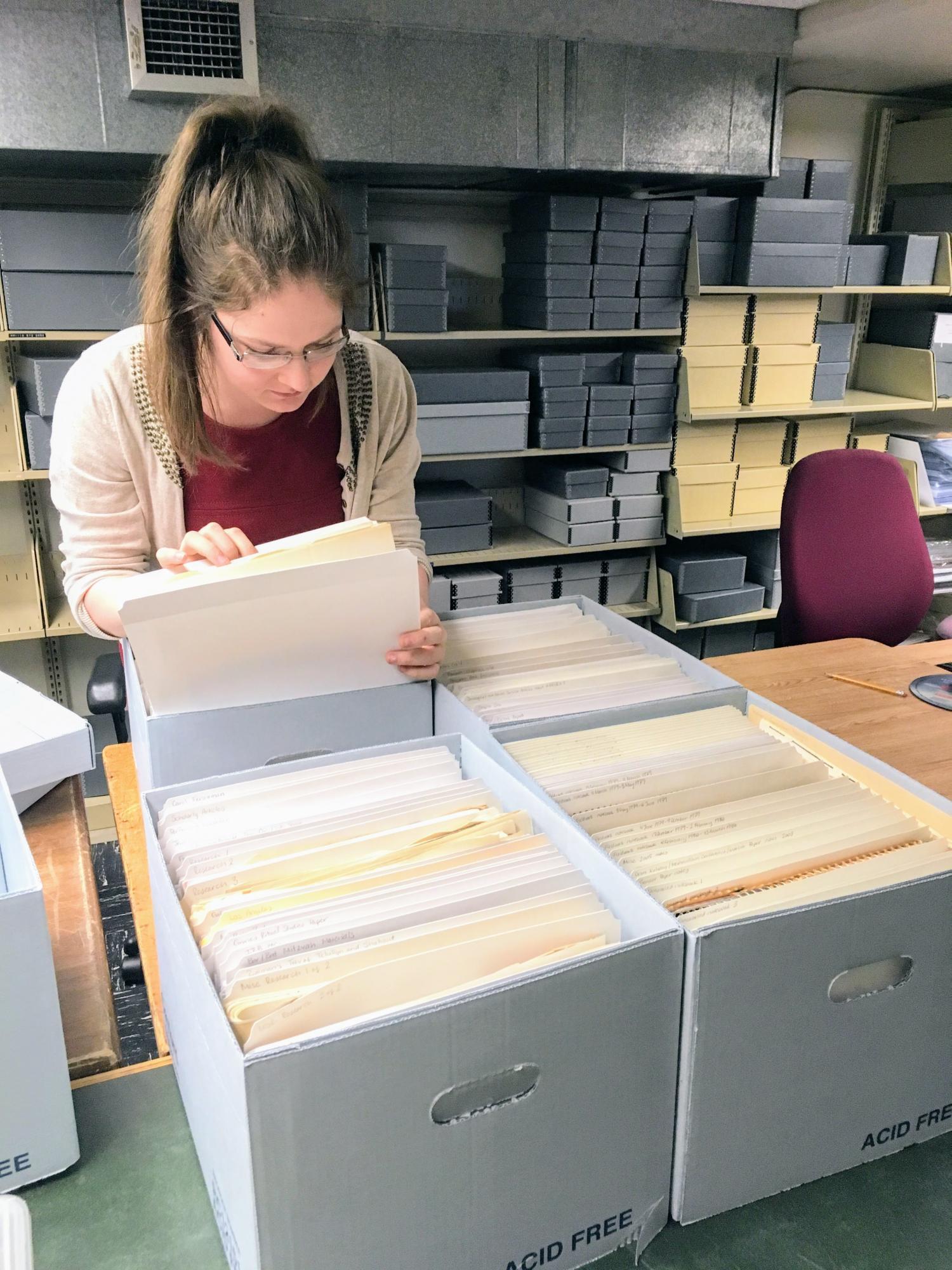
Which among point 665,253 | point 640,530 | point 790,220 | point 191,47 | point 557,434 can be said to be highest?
point 191,47

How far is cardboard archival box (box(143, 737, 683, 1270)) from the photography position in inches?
22.4

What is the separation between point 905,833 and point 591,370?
2.58 meters

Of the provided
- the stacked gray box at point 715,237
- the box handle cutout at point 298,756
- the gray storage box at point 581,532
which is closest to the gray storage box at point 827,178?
the stacked gray box at point 715,237

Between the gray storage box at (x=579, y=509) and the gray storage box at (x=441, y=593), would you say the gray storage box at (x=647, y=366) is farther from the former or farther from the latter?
the gray storage box at (x=441, y=593)

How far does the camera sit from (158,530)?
4.41 feet

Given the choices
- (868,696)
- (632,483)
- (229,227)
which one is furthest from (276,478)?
(632,483)

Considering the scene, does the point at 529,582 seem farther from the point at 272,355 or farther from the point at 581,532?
the point at 272,355

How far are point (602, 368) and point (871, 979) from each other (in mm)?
2722

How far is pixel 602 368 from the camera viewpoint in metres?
3.22

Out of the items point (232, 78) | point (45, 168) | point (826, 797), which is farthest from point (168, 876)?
point (45, 168)

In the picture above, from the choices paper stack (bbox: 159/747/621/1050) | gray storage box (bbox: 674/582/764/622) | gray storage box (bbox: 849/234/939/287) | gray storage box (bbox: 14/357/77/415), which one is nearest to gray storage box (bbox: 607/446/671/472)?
gray storage box (bbox: 674/582/764/622)

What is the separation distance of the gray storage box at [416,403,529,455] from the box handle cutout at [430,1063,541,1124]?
2515 millimetres

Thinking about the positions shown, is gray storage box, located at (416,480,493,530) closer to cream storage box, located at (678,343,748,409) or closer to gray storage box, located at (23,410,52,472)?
cream storage box, located at (678,343,748,409)

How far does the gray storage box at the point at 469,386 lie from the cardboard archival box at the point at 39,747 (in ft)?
6.38
